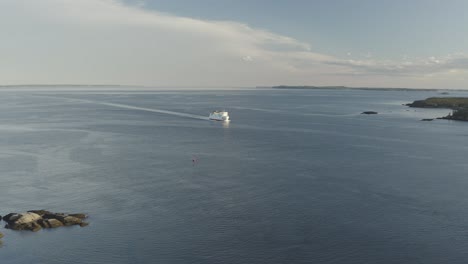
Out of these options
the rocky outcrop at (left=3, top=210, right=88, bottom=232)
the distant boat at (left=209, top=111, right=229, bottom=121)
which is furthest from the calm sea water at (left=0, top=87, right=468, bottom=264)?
the distant boat at (left=209, top=111, right=229, bottom=121)

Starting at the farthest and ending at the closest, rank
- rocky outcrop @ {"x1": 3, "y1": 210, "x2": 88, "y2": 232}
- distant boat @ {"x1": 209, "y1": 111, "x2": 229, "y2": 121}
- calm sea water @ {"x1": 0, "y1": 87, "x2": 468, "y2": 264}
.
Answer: distant boat @ {"x1": 209, "y1": 111, "x2": 229, "y2": 121} < rocky outcrop @ {"x1": 3, "y1": 210, "x2": 88, "y2": 232} < calm sea water @ {"x1": 0, "y1": 87, "x2": 468, "y2": 264}

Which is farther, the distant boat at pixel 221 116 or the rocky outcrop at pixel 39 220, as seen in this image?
the distant boat at pixel 221 116

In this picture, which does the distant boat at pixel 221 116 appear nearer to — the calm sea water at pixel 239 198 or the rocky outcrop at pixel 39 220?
the calm sea water at pixel 239 198

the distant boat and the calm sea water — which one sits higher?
the distant boat

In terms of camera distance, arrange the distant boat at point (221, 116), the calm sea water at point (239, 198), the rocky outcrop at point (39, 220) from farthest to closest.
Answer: the distant boat at point (221, 116) → the rocky outcrop at point (39, 220) → the calm sea water at point (239, 198)

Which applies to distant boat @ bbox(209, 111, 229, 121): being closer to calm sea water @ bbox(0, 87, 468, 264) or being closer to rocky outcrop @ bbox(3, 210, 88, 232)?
calm sea water @ bbox(0, 87, 468, 264)

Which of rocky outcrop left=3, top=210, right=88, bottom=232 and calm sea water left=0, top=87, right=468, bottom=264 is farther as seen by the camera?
rocky outcrop left=3, top=210, right=88, bottom=232

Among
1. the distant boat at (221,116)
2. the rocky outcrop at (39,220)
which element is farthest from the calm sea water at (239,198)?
the distant boat at (221,116)
